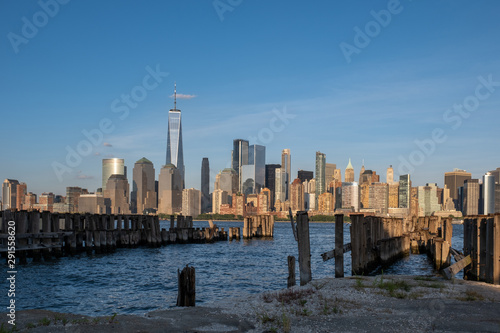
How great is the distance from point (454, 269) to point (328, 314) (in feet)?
22.1

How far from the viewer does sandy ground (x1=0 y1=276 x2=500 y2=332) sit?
10.4 m

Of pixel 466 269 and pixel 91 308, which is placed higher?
pixel 466 269

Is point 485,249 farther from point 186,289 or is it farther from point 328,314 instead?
point 186,289

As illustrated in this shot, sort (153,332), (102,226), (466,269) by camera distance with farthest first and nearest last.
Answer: (102,226), (466,269), (153,332)

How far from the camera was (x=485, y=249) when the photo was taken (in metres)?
16.3

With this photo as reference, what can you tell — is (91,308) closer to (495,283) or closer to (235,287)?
(235,287)

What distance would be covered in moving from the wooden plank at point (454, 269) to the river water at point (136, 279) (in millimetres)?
7959

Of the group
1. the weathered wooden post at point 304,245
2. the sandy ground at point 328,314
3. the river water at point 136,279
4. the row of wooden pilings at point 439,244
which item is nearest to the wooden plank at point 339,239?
the weathered wooden post at point 304,245

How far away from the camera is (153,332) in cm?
1018

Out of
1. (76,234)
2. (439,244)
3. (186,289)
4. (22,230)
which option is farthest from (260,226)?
(186,289)

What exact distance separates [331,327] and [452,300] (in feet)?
14.9

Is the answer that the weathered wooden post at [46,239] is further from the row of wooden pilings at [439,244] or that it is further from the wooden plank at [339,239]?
the row of wooden pilings at [439,244]

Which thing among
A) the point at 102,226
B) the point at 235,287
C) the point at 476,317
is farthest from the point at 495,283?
the point at 102,226

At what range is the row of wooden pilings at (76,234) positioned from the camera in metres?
33.0
